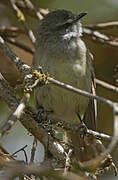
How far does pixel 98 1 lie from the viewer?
6.16 meters

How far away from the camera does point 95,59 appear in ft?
19.3

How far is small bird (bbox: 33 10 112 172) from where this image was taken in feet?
14.3

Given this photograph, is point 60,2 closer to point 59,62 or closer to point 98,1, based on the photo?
point 98,1

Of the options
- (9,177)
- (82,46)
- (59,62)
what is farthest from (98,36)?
(9,177)

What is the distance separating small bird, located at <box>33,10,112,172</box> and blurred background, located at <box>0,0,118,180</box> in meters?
0.63

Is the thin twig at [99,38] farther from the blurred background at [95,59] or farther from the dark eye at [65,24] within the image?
the blurred background at [95,59]

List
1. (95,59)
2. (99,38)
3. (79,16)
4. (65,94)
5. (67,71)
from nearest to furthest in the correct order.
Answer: (67,71)
(65,94)
(99,38)
(79,16)
(95,59)

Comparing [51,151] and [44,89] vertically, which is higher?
[44,89]

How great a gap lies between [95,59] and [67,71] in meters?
1.68

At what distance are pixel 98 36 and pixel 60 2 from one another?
5.65 feet

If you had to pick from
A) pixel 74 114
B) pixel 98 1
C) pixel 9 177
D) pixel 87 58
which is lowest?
pixel 9 177

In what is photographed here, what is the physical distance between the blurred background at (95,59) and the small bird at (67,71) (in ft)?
2.08

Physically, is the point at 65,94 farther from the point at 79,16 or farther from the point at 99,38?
the point at 79,16

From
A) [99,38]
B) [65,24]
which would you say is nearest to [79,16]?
[65,24]
